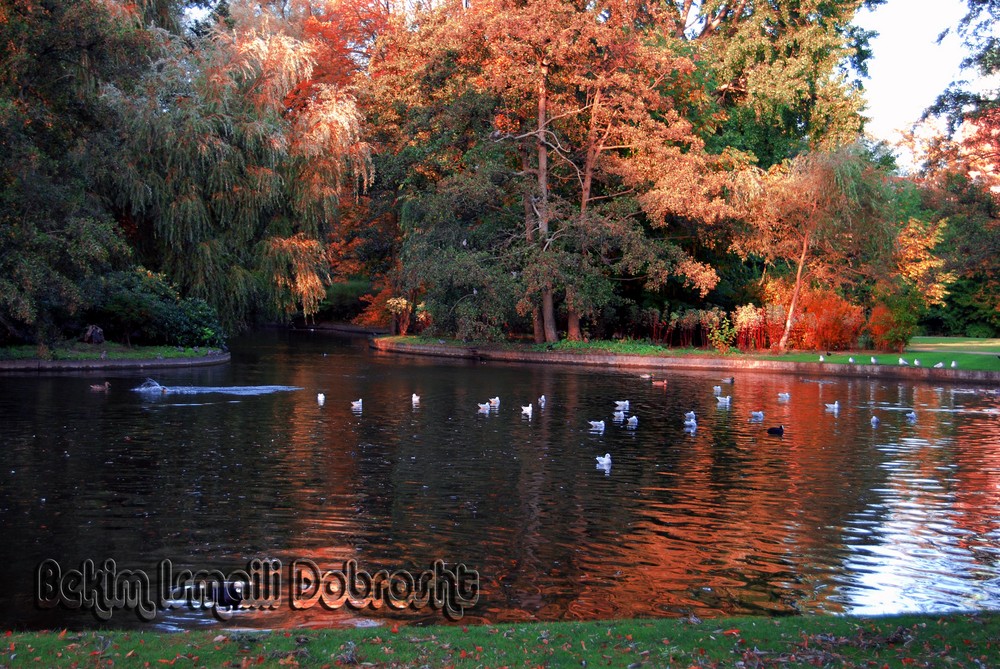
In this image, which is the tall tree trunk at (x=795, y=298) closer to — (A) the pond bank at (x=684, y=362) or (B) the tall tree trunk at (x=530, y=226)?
(A) the pond bank at (x=684, y=362)

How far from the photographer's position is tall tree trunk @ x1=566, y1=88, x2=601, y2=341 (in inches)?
1421

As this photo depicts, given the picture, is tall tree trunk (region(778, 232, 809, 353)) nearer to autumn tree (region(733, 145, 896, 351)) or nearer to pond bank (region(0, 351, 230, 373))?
autumn tree (region(733, 145, 896, 351))

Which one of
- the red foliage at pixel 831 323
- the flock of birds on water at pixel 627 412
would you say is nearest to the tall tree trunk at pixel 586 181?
the red foliage at pixel 831 323

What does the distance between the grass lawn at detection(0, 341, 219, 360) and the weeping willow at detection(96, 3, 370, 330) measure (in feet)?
12.3

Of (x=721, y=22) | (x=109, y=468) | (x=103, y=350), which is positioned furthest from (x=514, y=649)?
(x=721, y=22)

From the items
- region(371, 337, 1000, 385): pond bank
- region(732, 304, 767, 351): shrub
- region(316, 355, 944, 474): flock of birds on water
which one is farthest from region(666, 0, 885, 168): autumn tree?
region(316, 355, 944, 474): flock of birds on water

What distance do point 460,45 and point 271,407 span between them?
72.0 feet

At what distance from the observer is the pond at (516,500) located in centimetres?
832

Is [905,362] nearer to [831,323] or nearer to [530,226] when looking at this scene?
[831,323]

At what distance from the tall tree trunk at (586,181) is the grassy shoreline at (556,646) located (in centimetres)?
2932

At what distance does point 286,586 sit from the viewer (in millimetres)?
8266

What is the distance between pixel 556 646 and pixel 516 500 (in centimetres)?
580

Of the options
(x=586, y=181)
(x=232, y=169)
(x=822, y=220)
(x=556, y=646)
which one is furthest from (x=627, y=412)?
(x=232, y=169)

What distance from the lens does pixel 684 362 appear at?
33188 mm
